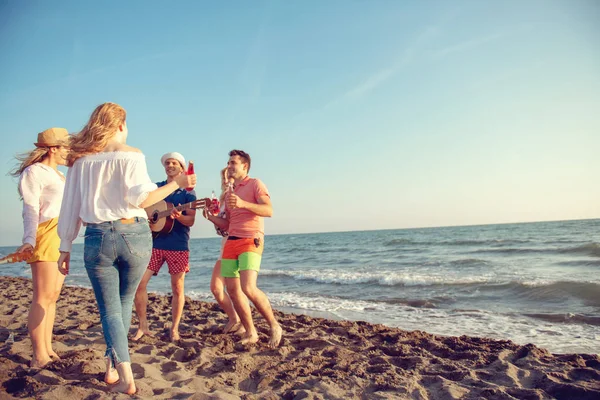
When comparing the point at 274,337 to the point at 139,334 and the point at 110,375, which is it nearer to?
the point at 139,334

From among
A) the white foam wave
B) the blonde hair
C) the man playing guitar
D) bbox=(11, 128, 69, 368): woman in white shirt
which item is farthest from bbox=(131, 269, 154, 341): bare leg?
the white foam wave

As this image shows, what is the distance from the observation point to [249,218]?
3.93 m

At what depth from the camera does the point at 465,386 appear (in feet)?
9.49

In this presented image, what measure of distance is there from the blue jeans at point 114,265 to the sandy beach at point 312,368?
0.43 m

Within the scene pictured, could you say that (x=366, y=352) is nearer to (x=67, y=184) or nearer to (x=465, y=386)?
(x=465, y=386)

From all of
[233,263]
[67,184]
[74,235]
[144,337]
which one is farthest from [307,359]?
[67,184]

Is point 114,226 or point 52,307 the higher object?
point 114,226

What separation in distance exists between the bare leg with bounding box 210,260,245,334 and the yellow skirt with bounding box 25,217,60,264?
1.76 metres

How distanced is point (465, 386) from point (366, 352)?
107 cm

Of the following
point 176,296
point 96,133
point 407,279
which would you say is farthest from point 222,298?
point 407,279

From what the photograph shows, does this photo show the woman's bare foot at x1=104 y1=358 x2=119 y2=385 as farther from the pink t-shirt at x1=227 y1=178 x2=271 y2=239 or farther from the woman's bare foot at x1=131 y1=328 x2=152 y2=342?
the pink t-shirt at x1=227 y1=178 x2=271 y2=239

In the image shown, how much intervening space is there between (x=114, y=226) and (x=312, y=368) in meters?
2.04

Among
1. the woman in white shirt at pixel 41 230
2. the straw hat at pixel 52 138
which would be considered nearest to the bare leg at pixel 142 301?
the woman in white shirt at pixel 41 230

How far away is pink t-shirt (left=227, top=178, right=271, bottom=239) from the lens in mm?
3904
